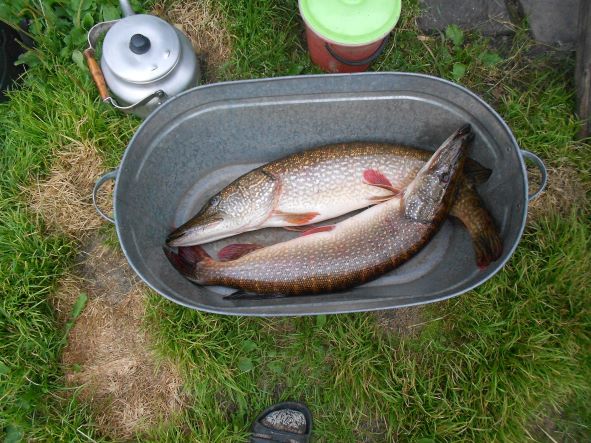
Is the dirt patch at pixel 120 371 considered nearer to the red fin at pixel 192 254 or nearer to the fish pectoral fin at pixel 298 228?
the red fin at pixel 192 254

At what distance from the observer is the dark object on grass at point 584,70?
2.38 m

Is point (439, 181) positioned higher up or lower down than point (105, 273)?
higher up

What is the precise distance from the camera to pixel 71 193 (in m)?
2.48

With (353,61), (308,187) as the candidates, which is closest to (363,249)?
(308,187)

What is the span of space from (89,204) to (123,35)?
2.90 feet

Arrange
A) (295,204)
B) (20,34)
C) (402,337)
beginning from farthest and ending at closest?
(20,34) → (402,337) → (295,204)

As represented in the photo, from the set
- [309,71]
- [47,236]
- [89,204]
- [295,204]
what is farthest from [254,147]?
[47,236]

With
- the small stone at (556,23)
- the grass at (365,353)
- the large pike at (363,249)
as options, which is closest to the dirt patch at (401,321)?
the grass at (365,353)

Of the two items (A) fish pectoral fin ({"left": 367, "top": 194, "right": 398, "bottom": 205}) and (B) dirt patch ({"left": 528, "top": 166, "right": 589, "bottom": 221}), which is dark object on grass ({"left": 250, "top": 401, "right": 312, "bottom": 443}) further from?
(B) dirt patch ({"left": 528, "top": 166, "right": 589, "bottom": 221})

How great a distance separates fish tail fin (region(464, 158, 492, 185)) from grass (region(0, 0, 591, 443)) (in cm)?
48

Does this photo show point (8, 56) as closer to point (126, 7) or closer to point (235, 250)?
point (126, 7)

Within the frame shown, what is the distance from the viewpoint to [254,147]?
2.35m

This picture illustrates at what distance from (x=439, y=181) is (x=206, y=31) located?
4.91 ft

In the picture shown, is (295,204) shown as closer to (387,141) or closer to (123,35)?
(387,141)
